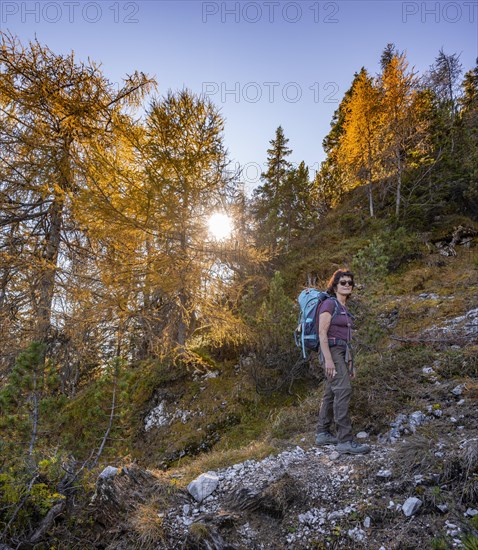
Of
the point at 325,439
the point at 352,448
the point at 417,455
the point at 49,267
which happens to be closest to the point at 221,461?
the point at 325,439

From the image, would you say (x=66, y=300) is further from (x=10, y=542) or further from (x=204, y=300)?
(x=10, y=542)

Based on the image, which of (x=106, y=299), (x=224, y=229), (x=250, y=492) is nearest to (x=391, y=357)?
(x=250, y=492)

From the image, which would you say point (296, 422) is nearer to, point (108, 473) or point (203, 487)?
point (203, 487)

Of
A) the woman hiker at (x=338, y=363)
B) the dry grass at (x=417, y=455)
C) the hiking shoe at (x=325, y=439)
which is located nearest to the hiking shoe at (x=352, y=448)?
the woman hiker at (x=338, y=363)

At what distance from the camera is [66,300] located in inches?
276

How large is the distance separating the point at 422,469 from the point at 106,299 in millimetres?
6382

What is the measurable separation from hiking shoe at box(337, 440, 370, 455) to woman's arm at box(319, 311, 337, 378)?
0.76 m

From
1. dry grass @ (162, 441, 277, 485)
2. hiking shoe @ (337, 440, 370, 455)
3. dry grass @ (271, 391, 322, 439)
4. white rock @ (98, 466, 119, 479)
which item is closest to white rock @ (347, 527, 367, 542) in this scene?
hiking shoe @ (337, 440, 370, 455)

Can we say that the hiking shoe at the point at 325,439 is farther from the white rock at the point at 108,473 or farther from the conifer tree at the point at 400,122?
the conifer tree at the point at 400,122

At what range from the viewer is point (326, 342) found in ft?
11.9

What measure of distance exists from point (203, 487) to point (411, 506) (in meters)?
1.83

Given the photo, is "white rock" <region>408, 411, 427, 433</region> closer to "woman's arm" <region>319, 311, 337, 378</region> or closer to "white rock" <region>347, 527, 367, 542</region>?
"woman's arm" <region>319, 311, 337, 378</region>

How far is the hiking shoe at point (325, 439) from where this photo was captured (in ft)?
12.2

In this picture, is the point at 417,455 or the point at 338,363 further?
the point at 338,363
